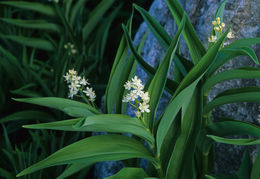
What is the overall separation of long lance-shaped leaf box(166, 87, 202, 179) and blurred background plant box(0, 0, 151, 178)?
0.58 metres

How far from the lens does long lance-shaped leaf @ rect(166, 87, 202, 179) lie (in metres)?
0.86

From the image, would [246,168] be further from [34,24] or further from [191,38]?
[34,24]

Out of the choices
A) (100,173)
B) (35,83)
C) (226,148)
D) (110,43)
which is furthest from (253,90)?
(110,43)

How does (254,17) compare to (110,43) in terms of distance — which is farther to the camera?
(110,43)

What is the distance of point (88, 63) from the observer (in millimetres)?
1836

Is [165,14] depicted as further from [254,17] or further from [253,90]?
[253,90]

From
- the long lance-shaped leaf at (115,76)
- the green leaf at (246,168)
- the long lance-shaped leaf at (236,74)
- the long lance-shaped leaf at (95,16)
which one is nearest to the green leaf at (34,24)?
the long lance-shaped leaf at (95,16)

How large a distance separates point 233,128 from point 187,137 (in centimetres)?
13

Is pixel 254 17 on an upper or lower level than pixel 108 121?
upper

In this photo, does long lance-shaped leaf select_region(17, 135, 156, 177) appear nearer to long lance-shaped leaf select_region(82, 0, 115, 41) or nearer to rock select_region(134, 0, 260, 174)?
rock select_region(134, 0, 260, 174)

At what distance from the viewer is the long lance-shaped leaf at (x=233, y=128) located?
82 centimetres

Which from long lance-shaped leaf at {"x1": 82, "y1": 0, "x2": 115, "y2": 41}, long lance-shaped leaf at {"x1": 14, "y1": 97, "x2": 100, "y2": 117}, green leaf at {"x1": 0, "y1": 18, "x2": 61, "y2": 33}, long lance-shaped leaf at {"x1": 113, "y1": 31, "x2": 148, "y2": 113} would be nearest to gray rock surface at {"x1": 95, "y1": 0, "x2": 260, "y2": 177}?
long lance-shaped leaf at {"x1": 113, "y1": 31, "x2": 148, "y2": 113}

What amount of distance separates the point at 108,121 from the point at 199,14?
0.64 meters

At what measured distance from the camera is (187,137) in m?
0.86
